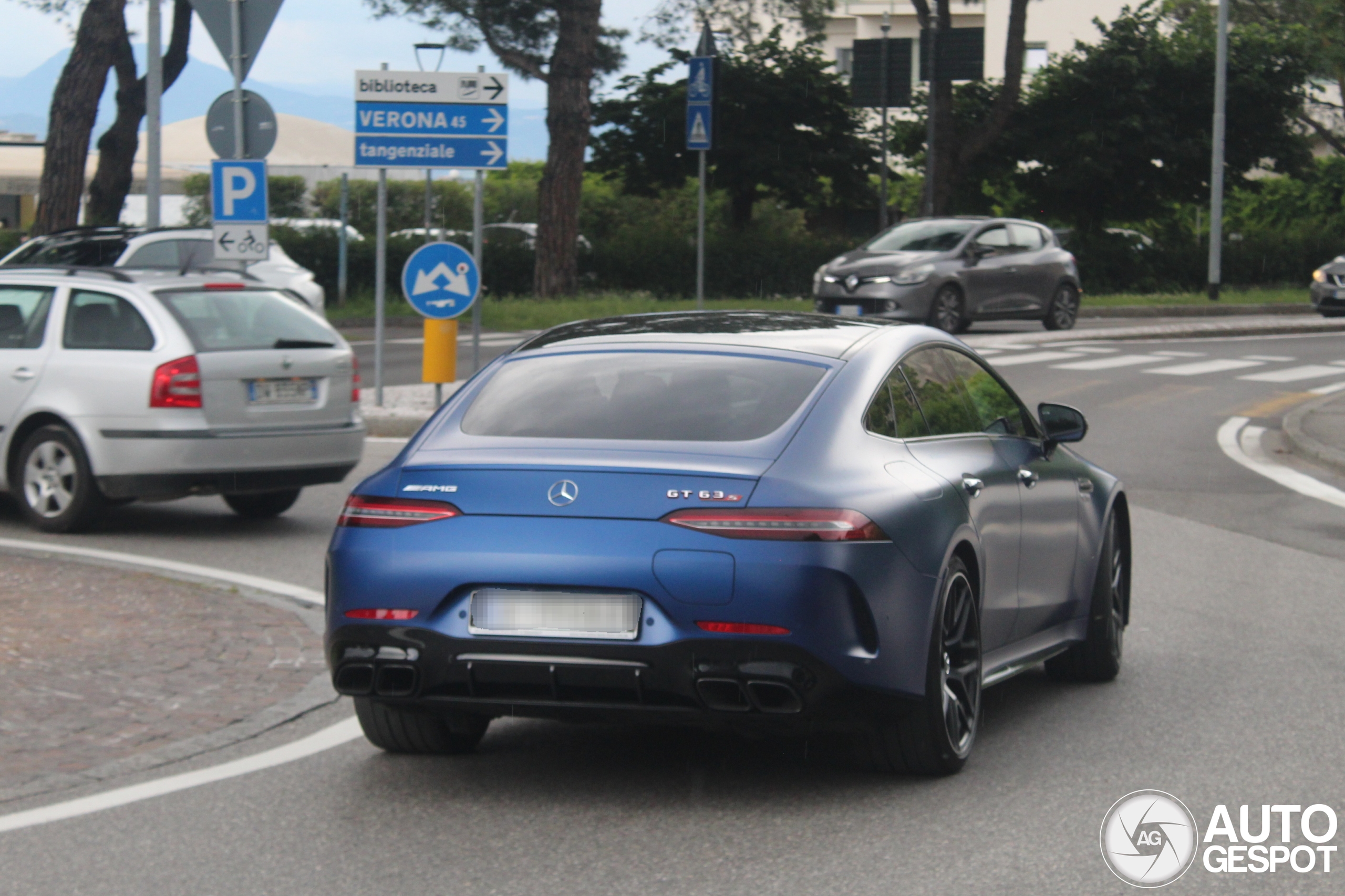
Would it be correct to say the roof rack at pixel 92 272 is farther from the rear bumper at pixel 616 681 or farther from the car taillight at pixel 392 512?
the rear bumper at pixel 616 681

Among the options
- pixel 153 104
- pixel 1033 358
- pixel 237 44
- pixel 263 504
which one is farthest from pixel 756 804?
pixel 1033 358

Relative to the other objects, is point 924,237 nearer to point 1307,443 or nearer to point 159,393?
point 1307,443

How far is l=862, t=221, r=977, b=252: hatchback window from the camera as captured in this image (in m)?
26.3

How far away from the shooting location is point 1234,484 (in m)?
14.3

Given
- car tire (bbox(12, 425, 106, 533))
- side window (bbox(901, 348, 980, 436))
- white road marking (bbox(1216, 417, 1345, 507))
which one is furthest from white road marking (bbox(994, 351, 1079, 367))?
side window (bbox(901, 348, 980, 436))

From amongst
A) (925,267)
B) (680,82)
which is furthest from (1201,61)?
(925,267)

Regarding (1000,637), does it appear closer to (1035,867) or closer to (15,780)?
(1035,867)

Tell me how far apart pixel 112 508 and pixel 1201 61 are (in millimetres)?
36579

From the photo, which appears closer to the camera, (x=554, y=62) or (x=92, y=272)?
(x=92, y=272)

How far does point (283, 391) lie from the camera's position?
444 inches

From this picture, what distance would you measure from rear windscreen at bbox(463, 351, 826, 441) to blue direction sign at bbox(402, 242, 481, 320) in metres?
10.3

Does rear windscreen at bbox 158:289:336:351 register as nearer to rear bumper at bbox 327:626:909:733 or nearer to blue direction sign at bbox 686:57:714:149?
rear bumper at bbox 327:626:909:733

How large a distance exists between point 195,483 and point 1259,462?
889cm

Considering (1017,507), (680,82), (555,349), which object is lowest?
(1017,507)
